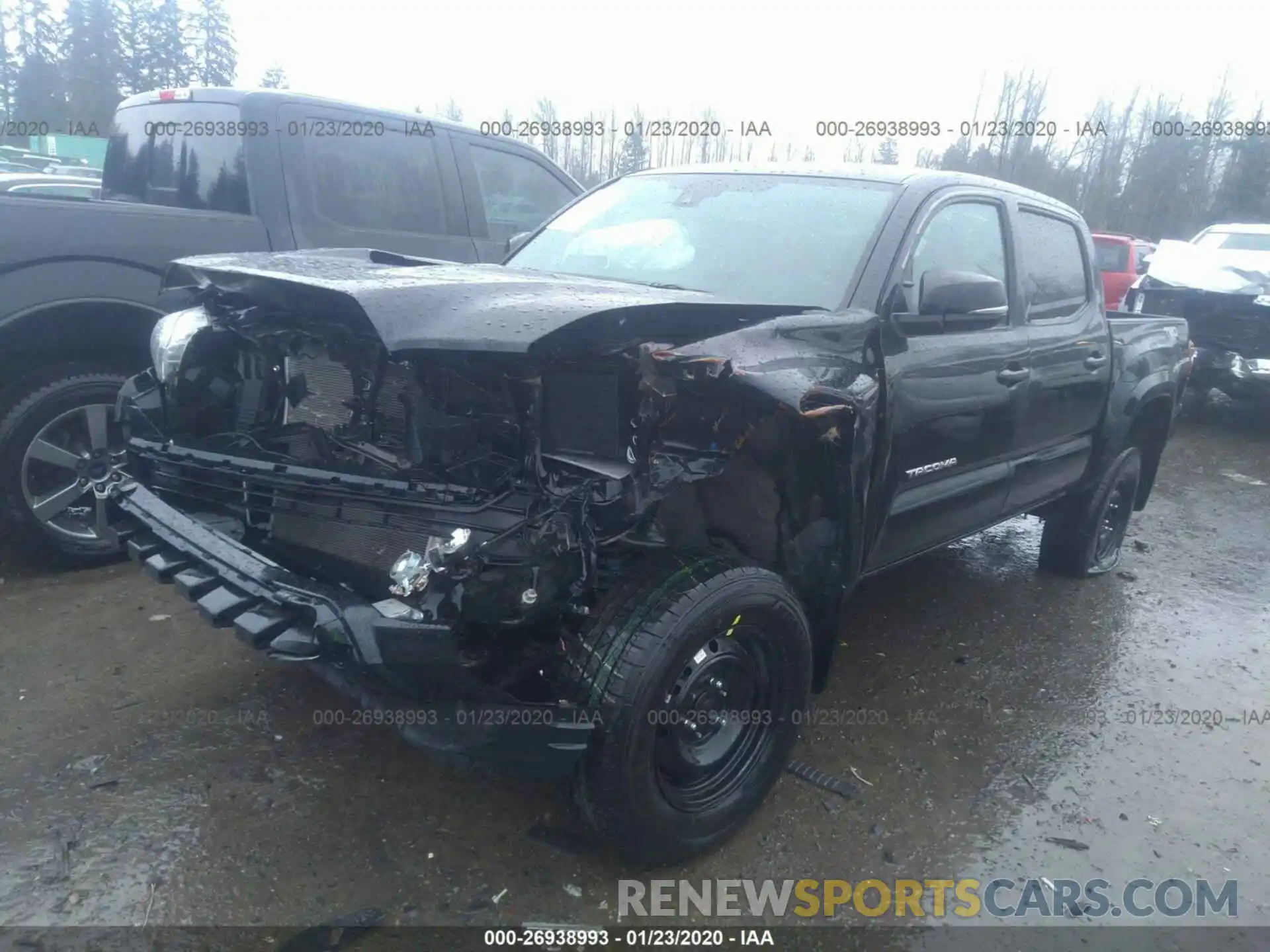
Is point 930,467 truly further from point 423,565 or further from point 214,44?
point 214,44

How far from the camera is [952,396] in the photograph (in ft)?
10.9

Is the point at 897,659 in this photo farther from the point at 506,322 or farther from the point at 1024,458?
the point at 506,322

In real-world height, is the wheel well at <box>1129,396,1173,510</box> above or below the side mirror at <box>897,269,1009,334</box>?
below

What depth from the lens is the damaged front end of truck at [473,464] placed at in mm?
2170

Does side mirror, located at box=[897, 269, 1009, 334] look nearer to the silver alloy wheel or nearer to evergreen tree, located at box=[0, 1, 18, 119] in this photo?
the silver alloy wheel

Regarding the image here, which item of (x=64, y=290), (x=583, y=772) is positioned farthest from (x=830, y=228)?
(x=64, y=290)

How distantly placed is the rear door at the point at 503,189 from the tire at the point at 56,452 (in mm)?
2189

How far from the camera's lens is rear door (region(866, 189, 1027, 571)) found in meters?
3.12

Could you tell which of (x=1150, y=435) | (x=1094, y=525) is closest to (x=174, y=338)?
(x=1094, y=525)

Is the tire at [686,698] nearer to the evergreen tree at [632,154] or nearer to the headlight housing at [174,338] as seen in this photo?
the headlight housing at [174,338]

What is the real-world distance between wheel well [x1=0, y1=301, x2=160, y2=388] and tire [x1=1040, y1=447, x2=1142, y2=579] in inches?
184

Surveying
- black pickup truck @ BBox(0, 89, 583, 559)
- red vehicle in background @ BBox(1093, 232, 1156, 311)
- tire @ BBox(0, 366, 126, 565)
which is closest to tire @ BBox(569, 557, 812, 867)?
black pickup truck @ BBox(0, 89, 583, 559)

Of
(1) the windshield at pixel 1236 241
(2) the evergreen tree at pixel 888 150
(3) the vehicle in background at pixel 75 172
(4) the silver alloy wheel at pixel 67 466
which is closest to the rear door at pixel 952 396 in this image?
(4) the silver alloy wheel at pixel 67 466

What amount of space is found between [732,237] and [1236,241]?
35.6 feet
